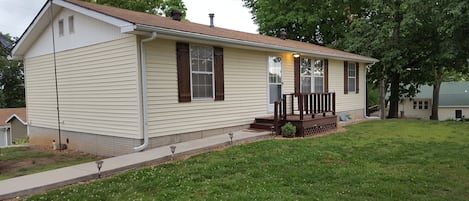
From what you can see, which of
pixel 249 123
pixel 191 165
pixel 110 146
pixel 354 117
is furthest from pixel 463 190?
pixel 354 117

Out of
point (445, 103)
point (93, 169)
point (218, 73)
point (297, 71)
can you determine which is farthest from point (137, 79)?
point (445, 103)

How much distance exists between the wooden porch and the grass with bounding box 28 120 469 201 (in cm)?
142

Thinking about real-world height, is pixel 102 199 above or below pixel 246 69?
below

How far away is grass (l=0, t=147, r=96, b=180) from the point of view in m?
6.16

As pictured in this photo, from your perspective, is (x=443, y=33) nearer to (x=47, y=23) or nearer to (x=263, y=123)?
(x=263, y=123)

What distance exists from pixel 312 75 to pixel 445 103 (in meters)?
28.5

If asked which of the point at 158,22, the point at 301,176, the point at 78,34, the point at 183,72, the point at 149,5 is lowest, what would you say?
the point at 301,176

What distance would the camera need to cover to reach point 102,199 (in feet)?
13.1

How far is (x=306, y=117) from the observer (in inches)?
362

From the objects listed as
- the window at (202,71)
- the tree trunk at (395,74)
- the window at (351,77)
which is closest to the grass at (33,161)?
the window at (202,71)

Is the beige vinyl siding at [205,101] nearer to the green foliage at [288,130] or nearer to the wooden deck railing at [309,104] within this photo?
the wooden deck railing at [309,104]

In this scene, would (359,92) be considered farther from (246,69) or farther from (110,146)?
(110,146)

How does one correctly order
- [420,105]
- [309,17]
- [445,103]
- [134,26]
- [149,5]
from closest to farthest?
[134,26] → [309,17] → [149,5] → [445,103] → [420,105]

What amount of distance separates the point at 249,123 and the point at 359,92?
23.6 feet
